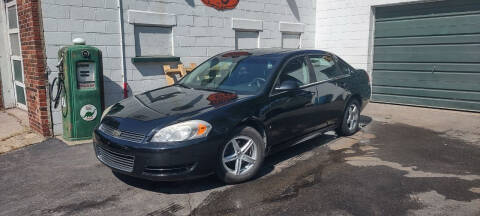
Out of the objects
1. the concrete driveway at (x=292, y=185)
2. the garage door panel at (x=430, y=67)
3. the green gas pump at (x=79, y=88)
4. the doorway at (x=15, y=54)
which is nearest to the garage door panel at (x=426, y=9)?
the garage door panel at (x=430, y=67)

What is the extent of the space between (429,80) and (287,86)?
242 inches

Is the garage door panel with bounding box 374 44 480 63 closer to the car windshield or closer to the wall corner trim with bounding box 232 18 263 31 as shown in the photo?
the wall corner trim with bounding box 232 18 263 31

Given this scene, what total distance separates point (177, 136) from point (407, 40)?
7.76 metres

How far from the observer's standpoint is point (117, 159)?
382 cm

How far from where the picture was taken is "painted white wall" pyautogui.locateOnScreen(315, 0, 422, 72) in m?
9.96

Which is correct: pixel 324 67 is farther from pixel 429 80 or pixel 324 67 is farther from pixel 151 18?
pixel 429 80

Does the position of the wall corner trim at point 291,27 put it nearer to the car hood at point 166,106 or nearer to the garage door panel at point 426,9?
the garage door panel at point 426,9

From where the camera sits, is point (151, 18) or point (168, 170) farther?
point (151, 18)

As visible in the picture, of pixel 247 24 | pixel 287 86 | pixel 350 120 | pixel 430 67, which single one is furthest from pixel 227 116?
pixel 430 67

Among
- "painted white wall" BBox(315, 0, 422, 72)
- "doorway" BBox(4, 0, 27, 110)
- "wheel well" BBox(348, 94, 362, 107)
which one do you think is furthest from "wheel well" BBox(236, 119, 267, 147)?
"painted white wall" BBox(315, 0, 422, 72)

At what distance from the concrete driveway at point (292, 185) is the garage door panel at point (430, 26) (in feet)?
12.0

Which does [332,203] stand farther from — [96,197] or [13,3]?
[13,3]

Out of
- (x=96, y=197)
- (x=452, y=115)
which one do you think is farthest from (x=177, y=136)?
(x=452, y=115)

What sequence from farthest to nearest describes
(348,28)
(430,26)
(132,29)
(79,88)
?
(348,28) < (430,26) < (132,29) < (79,88)
